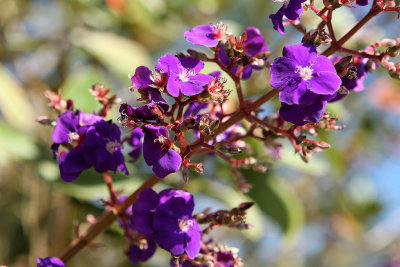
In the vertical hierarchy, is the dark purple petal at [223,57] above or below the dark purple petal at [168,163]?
above

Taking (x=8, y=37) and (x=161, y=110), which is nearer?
(x=161, y=110)

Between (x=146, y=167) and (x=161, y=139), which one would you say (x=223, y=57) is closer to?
(x=161, y=139)

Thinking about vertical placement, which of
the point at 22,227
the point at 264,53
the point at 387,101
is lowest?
the point at 264,53

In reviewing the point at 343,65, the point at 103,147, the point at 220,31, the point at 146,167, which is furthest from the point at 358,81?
the point at 146,167

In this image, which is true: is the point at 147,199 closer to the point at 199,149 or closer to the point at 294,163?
the point at 199,149

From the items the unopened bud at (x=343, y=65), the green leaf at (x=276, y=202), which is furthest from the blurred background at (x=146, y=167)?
the unopened bud at (x=343, y=65)

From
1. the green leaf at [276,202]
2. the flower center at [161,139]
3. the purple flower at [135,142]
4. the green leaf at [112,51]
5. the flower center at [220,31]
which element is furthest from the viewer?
the green leaf at [112,51]

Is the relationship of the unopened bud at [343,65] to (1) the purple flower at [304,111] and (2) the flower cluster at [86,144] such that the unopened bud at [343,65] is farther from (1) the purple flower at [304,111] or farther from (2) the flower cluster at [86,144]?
(2) the flower cluster at [86,144]

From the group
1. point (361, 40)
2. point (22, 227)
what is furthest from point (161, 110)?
point (22, 227)
